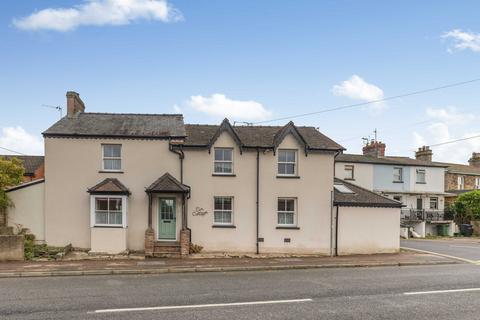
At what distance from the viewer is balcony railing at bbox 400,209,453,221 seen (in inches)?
1523

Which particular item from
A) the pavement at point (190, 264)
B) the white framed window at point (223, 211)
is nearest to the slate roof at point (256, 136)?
the white framed window at point (223, 211)

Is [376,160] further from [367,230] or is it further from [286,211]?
[286,211]

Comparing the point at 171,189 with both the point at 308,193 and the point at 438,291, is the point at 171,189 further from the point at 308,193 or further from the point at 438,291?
the point at 438,291

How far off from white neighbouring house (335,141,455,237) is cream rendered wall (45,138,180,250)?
23.6 meters

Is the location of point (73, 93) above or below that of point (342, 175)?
above

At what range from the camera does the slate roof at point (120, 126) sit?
1867cm

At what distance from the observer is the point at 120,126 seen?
19609mm

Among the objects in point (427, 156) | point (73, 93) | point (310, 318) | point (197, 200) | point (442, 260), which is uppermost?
point (73, 93)

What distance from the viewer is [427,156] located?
44.2 metres

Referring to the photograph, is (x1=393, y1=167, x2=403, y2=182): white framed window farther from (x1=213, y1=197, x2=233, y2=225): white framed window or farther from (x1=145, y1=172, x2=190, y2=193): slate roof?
(x1=145, y1=172, x2=190, y2=193): slate roof

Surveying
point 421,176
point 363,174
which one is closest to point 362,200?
point 363,174

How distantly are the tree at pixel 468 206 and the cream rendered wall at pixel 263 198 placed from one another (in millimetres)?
27411

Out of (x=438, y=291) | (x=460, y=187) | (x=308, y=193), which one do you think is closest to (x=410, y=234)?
(x=460, y=187)

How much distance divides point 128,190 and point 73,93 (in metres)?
6.81
